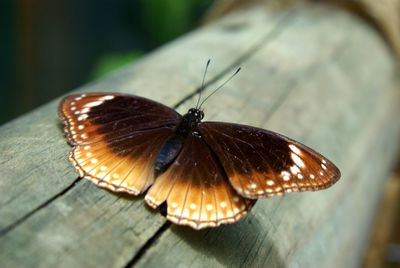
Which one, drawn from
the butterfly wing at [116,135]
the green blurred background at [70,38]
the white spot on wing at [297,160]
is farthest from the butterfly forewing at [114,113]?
the green blurred background at [70,38]

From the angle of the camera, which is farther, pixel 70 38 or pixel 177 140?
pixel 70 38

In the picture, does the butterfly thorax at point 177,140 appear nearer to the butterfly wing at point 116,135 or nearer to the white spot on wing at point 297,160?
the butterfly wing at point 116,135

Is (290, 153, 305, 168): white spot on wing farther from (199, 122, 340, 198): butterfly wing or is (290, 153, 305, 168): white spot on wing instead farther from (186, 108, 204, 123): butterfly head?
(186, 108, 204, 123): butterfly head

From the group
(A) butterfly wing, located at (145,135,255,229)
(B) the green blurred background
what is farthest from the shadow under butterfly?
(B) the green blurred background

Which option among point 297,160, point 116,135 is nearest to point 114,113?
point 116,135

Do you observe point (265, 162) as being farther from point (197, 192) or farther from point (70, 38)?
point (70, 38)

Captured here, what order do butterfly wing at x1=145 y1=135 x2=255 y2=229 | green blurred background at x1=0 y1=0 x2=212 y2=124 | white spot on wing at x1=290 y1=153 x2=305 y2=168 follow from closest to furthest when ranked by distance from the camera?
butterfly wing at x1=145 y1=135 x2=255 y2=229
white spot on wing at x1=290 y1=153 x2=305 y2=168
green blurred background at x1=0 y1=0 x2=212 y2=124
